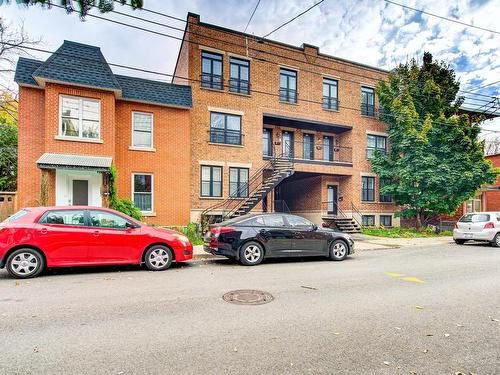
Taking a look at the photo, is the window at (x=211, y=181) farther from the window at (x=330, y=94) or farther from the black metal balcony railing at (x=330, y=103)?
the window at (x=330, y=94)

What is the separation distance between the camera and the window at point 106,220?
7.76 metres

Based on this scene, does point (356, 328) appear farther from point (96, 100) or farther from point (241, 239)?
point (96, 100)

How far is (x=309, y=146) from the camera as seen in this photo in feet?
70.5

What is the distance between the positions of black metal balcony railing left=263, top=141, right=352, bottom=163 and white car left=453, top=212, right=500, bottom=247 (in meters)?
8.33

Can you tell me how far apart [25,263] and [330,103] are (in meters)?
19.0

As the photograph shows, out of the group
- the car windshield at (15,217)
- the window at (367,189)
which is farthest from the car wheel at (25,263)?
the window at (367,189)

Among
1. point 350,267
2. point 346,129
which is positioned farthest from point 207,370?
point 346,129

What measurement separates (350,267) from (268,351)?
19.2 feet

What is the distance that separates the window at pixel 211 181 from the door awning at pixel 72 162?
5.32 meters

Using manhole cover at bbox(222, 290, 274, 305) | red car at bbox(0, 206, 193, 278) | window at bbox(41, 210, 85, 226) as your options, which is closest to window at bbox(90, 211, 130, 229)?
red car at bbox(0, 206, 193, 278)

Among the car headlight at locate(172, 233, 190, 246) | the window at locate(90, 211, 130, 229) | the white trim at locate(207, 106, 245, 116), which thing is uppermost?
the white trim at locate(207, 106, 245, 116)

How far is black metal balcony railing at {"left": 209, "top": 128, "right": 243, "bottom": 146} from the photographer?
57.9 feet

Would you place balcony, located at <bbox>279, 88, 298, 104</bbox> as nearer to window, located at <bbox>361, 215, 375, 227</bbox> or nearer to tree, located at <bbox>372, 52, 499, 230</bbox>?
tree, located at <bbox>372, 52, 499, 230</bbox>

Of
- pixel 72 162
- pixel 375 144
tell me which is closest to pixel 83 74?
pixel 72 162
